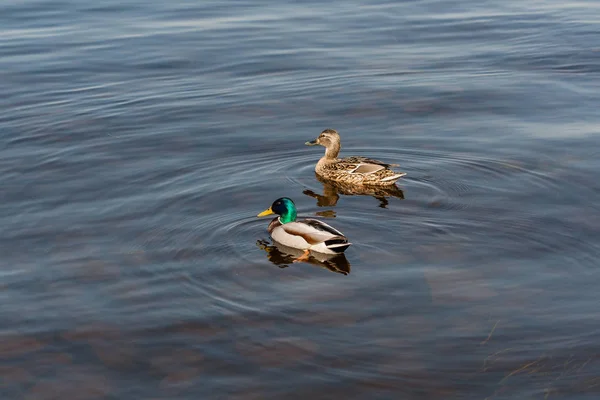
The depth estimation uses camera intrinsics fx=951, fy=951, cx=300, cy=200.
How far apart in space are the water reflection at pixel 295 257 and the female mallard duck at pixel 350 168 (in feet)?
8.52

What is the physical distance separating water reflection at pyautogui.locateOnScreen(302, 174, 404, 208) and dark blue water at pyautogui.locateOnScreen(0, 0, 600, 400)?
9 cm

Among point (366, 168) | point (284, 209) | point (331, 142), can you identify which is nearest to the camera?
point (284, 209)

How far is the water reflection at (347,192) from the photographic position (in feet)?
46.6

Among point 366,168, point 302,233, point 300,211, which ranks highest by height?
point 366,168

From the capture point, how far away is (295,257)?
12258 mm

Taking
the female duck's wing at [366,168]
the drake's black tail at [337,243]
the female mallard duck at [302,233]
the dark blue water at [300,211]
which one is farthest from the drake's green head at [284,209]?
the female duck's wing at [366,168]

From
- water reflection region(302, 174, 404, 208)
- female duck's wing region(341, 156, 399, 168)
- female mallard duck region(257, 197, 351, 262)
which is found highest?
female duck's wing region(341, 156, 399, 168)

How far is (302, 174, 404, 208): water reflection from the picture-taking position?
14203 mm

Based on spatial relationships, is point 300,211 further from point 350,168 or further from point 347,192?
point 350,168

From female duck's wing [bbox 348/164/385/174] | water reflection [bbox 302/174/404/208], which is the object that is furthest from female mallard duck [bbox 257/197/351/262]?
female duck's wing [bbox 348/164/385/174]

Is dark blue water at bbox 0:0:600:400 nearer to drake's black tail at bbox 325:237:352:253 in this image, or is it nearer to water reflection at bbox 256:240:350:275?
water reflection at bbox 256:240:350:275

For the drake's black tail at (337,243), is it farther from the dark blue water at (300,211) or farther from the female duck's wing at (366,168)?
the female duck's wing at (366,168)

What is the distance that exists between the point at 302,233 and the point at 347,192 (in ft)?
9.28

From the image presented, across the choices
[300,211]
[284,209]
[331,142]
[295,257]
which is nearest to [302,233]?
[295,257]
